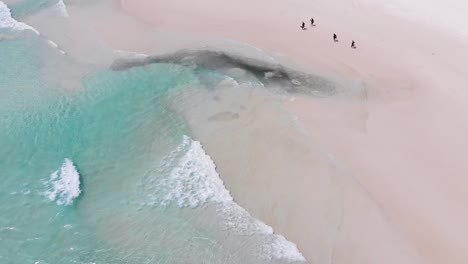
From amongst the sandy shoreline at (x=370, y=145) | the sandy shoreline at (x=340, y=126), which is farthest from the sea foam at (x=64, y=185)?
the sandy shoreline at (x=370, y=145)

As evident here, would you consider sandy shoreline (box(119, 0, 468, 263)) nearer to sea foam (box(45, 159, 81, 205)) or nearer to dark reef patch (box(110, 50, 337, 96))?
dark reef patch (box(110, 50, 337, 96))

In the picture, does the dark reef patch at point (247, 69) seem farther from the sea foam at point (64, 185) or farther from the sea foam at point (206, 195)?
the sea foam at point (64, 185)

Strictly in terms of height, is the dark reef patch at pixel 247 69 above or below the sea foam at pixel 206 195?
above

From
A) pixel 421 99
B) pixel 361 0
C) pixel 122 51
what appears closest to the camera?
pixel 421 99

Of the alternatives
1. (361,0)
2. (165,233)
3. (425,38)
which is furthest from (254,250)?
(361,0)

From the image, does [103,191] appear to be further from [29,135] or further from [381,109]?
[381,109]

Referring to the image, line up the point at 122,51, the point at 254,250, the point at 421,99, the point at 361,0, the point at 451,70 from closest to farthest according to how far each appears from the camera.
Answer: the point at 254,250 < the point at 421,99 < the point at 451,70 < the point at 122,51 < the point at 361,0

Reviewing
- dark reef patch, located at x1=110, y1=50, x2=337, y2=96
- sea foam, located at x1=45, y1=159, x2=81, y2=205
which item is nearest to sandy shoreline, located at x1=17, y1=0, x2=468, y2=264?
dark reef patch, located at x1=110, y1=50, x2=337, y2=96
